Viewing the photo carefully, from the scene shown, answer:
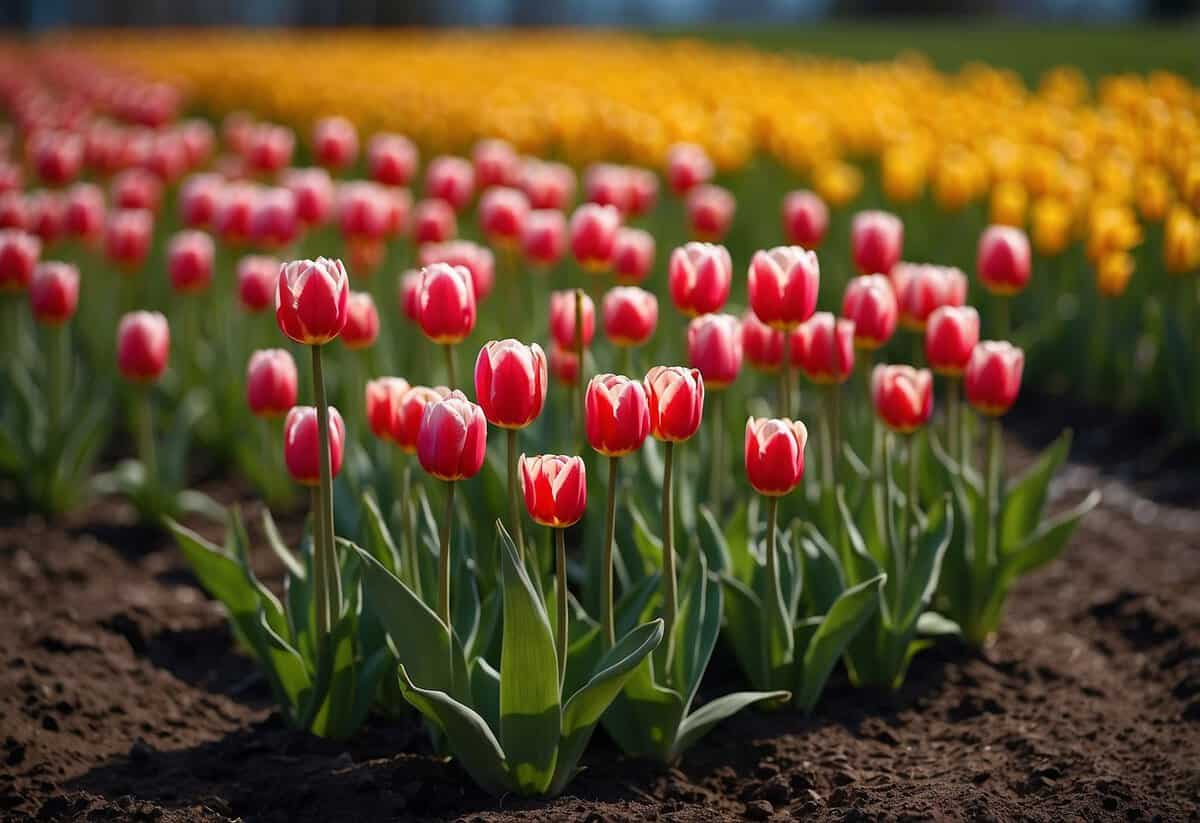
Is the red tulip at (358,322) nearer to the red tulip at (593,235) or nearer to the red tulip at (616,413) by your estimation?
the red tulip at (593,235)

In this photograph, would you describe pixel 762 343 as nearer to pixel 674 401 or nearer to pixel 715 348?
pixel 715 348

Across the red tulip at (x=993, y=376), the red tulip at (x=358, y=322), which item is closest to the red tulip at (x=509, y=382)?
the red tulip at (x=358, y=322)

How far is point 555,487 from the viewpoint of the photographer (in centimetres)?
244

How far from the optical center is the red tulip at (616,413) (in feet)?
→ 7.94

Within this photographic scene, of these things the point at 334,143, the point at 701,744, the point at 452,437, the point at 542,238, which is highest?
the point at 334,143

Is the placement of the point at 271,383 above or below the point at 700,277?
below

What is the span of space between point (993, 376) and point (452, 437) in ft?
4.32

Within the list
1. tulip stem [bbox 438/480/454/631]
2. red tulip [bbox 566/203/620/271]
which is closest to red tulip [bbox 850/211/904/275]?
red tulip [bbox 566/203/620/271]

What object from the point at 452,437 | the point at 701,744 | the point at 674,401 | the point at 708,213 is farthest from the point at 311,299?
the point at 708,213

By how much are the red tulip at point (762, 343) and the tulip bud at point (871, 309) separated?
0.71ft

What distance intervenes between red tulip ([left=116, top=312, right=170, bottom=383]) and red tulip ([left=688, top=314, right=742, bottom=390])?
Result: 5.03ft

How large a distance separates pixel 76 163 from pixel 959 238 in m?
3.76

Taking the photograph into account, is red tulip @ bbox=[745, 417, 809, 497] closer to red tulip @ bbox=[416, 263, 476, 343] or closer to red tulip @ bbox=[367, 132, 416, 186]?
red tulip @ bbox=[416, 263, 476, 343]

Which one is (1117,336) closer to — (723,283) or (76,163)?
(723,283)
